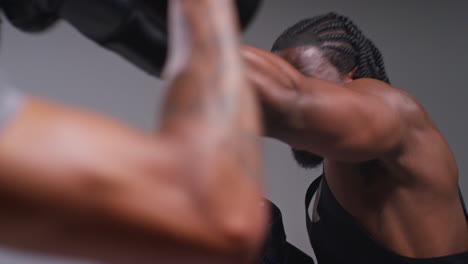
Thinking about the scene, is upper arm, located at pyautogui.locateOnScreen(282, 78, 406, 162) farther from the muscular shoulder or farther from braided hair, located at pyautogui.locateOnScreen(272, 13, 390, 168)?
braided hair, located at pyautogui.locateOnScreen(272, 13, 390, 168)

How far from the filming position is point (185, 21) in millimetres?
320

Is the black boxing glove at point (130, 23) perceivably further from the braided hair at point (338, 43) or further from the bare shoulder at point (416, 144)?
the braided hair at point (338, 43)

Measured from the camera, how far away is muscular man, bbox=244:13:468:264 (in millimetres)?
829

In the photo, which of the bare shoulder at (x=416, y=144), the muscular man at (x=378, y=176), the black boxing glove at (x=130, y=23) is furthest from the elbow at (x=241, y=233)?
the bare shoulder at (x=416, y=144)

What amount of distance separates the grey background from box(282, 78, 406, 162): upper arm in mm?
1046

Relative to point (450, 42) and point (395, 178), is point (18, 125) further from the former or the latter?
point (450, 42)

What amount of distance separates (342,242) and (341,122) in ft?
1.36

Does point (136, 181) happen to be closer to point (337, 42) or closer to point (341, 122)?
point (341, 122)

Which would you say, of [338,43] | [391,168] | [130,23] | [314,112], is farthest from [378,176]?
[130,23]

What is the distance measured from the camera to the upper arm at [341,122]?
0.61 metres

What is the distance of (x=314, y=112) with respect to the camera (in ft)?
1.99

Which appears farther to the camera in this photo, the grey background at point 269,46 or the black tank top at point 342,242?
the grey background at point 269,46

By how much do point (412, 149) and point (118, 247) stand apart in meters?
0.72

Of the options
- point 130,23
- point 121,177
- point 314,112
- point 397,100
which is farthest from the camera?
point 397,100
